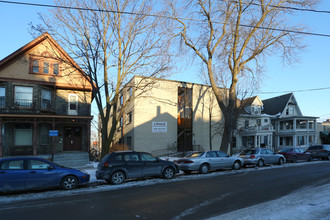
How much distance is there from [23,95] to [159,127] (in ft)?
48.2

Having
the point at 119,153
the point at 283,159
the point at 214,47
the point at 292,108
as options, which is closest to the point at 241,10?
the point at 214,47

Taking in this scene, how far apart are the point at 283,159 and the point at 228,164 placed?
251 inches

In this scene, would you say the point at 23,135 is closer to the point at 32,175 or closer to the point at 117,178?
the point at 32,175

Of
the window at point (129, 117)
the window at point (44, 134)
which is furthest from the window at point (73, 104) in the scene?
the window at point (129, 117)

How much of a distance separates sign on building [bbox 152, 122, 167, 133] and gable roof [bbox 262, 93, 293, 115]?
2274 cm

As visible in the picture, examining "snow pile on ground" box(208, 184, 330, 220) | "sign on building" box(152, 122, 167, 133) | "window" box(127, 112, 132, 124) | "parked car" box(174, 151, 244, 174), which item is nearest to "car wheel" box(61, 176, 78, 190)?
"parked car" box(174, 151, 244, 174)

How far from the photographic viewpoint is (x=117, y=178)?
1118 cm

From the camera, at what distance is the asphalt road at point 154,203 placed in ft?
20.7

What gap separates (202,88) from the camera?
32719mm

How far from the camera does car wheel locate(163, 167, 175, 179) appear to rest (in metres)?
12.4

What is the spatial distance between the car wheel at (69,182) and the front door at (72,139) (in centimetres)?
1326

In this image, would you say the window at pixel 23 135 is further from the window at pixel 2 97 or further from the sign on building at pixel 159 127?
the sign on building at pixel 159 127

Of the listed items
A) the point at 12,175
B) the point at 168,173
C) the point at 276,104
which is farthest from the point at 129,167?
the point at 276,104

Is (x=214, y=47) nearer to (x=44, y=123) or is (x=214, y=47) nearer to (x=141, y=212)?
(x=44, y=123)
